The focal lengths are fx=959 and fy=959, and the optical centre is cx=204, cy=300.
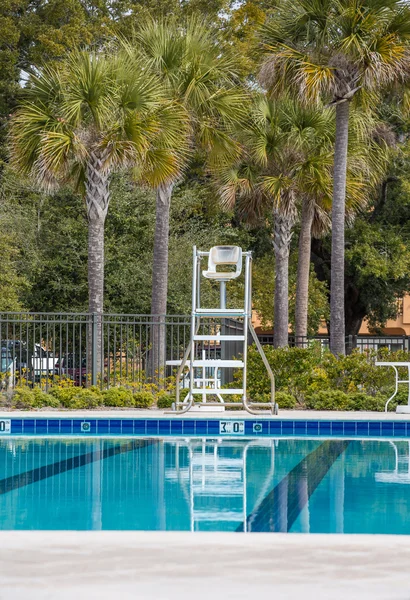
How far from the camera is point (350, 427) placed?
39.3 ft

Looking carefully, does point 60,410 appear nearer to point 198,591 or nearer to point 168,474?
point 168,474

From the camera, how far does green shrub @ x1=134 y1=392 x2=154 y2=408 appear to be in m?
14.0

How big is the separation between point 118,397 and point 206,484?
6110 millimetres

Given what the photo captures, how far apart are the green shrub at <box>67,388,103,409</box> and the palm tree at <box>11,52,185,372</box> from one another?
1.60 m

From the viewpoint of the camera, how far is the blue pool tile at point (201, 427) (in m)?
11.9

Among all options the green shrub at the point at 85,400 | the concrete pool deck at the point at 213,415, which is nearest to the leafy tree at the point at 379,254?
the concrete pool deck at the point at 213,415

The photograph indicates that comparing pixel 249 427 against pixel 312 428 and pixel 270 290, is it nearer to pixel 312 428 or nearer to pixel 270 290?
pixel 312 428

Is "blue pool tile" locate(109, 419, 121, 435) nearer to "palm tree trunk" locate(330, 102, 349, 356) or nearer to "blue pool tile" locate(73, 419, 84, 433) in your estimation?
"blue pool tile" locate(73, 419, 84, 433)

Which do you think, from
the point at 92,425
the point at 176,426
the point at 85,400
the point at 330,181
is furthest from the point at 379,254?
the point at 92,425

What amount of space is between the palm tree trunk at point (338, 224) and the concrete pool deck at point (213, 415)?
3448 mm

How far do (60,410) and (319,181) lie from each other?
7804 mm

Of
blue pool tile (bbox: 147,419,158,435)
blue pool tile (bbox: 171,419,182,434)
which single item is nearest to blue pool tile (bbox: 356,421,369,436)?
blue pool tile (bbox: 171,419,182,434)

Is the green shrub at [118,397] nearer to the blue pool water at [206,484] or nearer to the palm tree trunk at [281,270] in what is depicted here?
the blue pool water at [206,484]

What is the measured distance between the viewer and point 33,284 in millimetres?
22344
